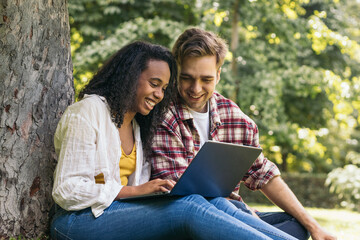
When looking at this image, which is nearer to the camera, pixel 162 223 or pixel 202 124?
pixel 162 223

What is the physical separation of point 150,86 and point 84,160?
1.94 feet

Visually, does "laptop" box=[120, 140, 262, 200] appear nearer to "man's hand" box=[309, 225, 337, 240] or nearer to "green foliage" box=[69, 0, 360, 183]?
"man's hand" box=[309, 225, 337, 240]

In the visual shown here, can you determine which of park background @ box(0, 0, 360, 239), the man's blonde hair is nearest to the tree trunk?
park background @ box(0, 0, 360, 239)

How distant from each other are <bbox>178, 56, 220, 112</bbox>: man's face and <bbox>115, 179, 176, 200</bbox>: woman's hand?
81cm

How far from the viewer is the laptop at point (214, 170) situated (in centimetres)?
206

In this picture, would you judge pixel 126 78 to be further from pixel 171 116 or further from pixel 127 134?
pixel 171 116

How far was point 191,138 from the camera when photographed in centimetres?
281

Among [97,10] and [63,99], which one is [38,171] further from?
[97,10]

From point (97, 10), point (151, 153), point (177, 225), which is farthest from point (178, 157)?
point (97, 10)

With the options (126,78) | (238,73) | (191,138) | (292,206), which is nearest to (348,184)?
(238,73)

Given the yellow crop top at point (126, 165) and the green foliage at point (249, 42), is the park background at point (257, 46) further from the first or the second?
the yellow crop top at point (126, 165)

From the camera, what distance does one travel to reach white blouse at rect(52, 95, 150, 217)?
211cm

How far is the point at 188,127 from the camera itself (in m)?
2.85

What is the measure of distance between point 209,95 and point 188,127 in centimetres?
24
